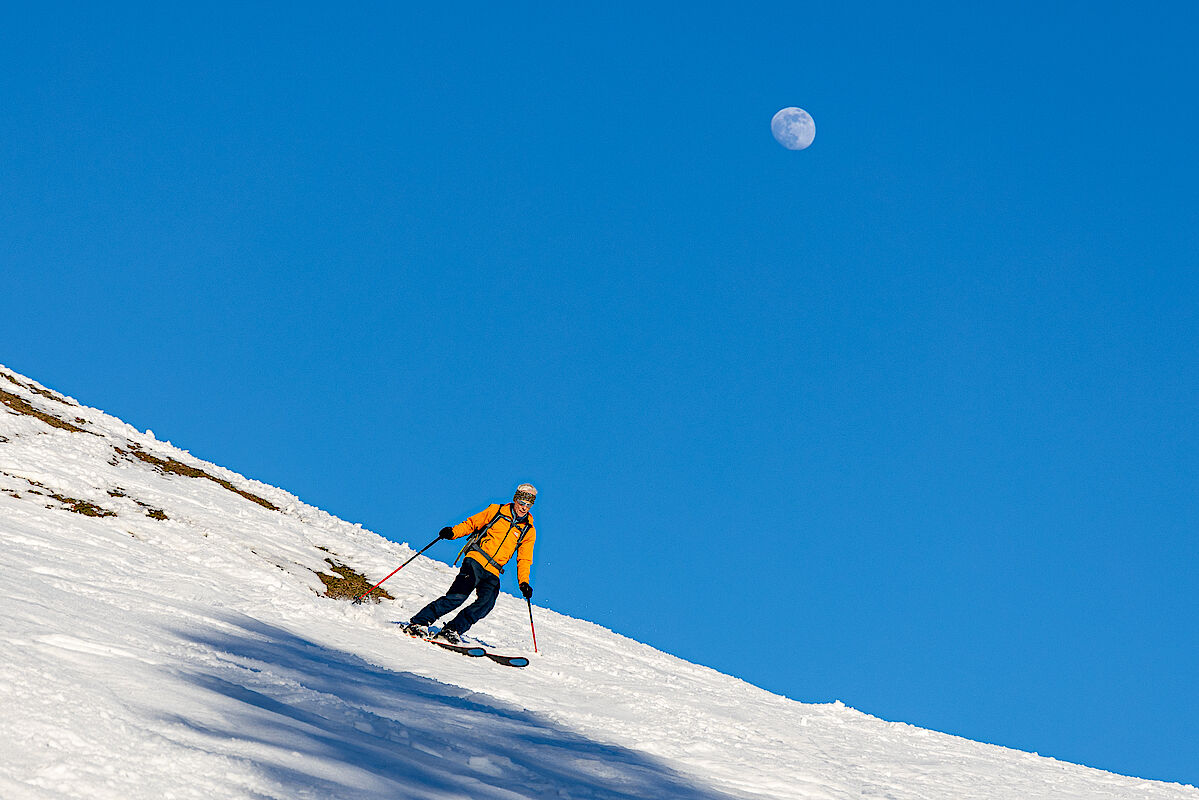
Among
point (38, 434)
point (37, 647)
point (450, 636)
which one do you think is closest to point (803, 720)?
point (450, 636)

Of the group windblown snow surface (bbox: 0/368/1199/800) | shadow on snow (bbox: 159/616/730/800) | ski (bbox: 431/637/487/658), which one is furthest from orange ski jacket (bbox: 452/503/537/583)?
shadow on snow (bbox: 159/616/730/800)

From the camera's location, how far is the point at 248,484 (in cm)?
2439

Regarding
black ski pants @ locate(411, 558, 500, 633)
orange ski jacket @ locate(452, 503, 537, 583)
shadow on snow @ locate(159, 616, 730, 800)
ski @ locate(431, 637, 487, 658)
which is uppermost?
orange ski jacket @ locate(452, 503, 537, 583)

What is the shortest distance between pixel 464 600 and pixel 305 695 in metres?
6.20

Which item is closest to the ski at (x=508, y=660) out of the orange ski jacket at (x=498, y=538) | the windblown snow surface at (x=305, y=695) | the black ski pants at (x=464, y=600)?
the windblown snow surface at (x=305, y=695)

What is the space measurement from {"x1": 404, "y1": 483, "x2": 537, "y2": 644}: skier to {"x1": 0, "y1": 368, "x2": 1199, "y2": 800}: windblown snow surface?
22.3 inches

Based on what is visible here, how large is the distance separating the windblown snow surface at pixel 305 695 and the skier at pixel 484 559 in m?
0.57

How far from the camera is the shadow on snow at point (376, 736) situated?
4.57m

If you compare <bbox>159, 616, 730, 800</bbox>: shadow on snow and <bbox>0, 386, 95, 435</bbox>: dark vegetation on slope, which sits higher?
<bbox>0, 386, 95, 435</bbox>: dark vegetation on slope

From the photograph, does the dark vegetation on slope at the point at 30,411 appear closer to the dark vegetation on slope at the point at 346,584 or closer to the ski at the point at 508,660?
the dark vegetation on slope at the point at 346,584

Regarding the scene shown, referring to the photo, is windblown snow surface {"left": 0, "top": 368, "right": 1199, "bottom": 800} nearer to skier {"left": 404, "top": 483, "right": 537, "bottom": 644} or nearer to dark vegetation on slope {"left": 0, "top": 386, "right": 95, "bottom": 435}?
dark vegetation on slope {"left": 0, "top": 386, "right": 95, "bottom": 435}

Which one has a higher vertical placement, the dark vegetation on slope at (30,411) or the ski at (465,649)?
the dark vegetation on slope at (30,411)

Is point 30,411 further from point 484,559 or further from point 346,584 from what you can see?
point 484,559

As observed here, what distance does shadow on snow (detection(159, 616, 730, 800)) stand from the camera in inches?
180
